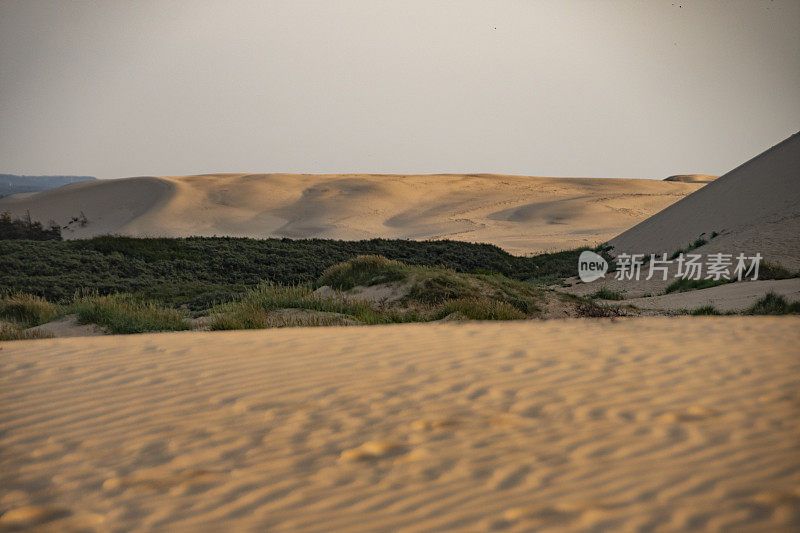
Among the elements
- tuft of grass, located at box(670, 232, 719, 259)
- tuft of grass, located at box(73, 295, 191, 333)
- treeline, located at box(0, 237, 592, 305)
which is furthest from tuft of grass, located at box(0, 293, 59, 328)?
tuft of grass, located at box(670, 232, 719, 259)

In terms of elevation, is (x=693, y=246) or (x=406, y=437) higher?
(x=693, y=246)

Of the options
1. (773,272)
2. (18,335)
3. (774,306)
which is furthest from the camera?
(773,272)

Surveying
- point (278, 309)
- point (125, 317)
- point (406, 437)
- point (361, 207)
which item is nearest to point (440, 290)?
point (278, 309)

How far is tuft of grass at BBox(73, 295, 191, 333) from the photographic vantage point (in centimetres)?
1045

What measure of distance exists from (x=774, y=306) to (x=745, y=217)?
13835 millimetres

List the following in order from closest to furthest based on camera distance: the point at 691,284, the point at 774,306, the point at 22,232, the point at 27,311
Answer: the point at 774,306 → the point at 27,311 → the point at 691,284 → the point at 22,232

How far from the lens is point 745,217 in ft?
80.0

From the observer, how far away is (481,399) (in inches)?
199

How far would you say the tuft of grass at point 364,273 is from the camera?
14.3m

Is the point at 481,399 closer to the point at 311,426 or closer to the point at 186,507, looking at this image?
the point at 311,426

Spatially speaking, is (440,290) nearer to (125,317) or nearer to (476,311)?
(476,311)

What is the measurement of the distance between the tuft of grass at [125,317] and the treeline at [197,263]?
481 cm

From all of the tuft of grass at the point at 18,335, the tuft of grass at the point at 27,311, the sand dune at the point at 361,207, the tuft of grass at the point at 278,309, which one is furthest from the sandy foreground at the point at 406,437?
the sand dune at the point at 361,207

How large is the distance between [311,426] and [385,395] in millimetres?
901
